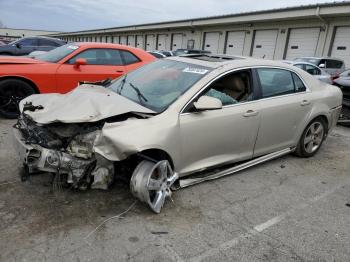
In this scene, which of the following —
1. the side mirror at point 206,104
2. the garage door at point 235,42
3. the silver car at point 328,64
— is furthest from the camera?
the garage door at point 235,42

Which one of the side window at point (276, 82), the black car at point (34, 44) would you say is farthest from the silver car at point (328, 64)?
the black car at point (34, 44)

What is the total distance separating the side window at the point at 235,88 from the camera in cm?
404

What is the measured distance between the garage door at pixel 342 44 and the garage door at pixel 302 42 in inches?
45.9

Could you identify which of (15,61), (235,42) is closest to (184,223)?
(15,61)

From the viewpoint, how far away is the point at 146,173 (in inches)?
126

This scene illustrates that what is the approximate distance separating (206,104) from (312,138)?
256 centimetres

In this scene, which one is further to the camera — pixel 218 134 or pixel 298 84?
pixel 298 84

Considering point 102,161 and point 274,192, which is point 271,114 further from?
point 102,161

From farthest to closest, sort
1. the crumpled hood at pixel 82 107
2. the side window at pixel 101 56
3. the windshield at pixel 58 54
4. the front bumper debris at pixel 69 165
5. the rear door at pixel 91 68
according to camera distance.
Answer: the side window at pixel 101 56, the windshield at pixel 58 54, the rear door at pixel 91 68, the crumpled hood at pixel 82 107, the front bumper debris at pixel 69 165

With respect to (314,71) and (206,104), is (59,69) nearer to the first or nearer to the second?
(206,104)

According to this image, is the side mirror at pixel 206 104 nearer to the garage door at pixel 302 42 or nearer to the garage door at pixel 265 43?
the garage door at pixel 302 42

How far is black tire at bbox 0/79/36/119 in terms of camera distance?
241 inches

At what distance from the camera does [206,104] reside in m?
3.57

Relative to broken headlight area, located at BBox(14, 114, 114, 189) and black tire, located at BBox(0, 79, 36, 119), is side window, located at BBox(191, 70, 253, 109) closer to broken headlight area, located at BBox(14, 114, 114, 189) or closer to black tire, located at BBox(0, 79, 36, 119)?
broken headlight area, located at BBox(14, 114, 114, 189)
